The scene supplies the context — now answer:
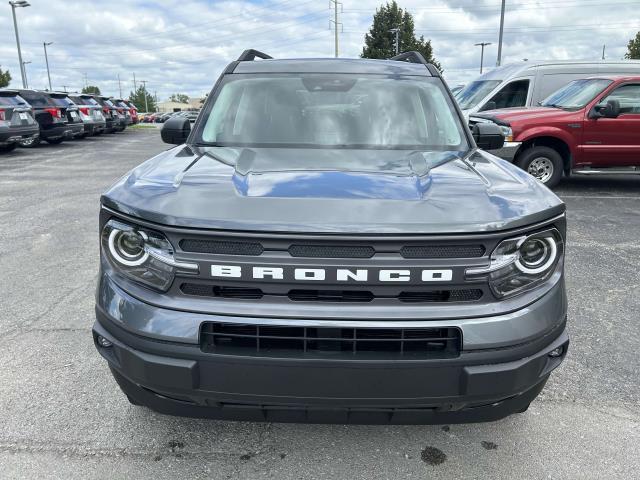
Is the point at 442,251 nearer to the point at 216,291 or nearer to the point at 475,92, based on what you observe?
the point at 216,291

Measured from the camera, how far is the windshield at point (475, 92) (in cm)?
1205

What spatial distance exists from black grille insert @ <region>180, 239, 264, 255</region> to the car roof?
1.94 m

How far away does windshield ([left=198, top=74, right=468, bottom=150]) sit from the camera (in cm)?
300

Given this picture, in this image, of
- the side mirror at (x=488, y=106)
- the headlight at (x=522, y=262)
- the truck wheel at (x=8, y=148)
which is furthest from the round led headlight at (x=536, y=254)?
the truck wheel at (x=8, y=148)

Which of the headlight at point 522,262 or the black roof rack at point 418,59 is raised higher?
the black roof rack at point 418,59

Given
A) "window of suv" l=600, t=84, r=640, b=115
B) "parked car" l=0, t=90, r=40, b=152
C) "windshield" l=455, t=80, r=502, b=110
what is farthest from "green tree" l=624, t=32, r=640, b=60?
"parked car" l=0, t=90, r=40, b=152

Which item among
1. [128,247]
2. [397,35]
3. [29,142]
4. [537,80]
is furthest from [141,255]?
[397,35]

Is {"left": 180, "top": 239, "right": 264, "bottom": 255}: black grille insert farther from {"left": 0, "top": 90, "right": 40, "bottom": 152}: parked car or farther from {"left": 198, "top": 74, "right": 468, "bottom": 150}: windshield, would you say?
{"left": 0, "top": 90, "right": 40, "bottom": 152}: parked car

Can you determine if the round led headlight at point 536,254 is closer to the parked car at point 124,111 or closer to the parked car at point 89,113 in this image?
the parked car at point 89,113

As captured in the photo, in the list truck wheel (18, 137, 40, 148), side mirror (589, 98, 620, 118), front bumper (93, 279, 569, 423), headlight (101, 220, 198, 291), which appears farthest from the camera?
truck wheel (18, 137, 40, 148)

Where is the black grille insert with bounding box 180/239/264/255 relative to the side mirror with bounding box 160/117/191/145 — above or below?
below

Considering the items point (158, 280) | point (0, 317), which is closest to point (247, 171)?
point (158, 280)

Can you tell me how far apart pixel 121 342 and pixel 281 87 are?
1.99 meters

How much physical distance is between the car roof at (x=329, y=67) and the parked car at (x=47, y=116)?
14346 mm
